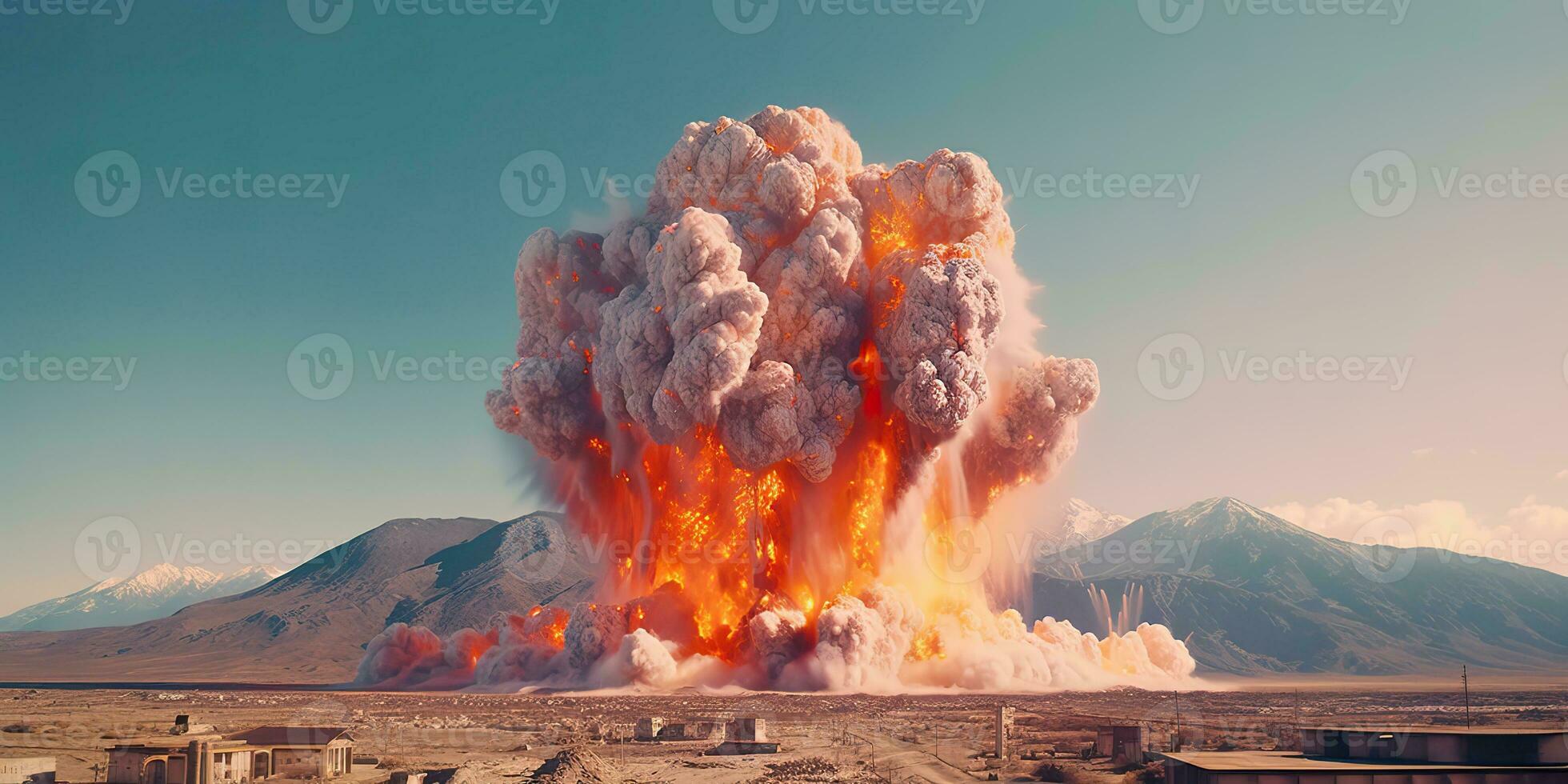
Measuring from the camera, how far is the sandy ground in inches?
2024

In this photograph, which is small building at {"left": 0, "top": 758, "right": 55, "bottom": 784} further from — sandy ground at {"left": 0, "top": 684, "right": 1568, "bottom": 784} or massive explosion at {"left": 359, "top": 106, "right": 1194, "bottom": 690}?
massive explosion at {"left": 359, "top": 106, "right": 1194, "bottom": 690}

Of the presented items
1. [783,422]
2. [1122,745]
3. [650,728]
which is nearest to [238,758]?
[650,728]

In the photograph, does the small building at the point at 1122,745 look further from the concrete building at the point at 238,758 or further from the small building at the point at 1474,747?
the concrete building at the point at 238,758

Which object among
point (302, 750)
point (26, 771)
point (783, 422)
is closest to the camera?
point (26, 771)

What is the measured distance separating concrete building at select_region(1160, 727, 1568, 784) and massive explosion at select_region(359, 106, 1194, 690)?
126ft

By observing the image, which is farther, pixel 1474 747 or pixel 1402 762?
pixel 1474 747

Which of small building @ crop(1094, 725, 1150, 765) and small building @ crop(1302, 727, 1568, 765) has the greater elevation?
small building @ crop(1302, 727, 1568, 765)

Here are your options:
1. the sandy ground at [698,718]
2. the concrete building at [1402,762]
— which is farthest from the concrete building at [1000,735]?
the concrete building at [1402,762]

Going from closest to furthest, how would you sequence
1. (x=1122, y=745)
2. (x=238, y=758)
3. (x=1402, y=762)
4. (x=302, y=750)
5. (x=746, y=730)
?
(x=1402, y=762), (x=238, y=758), (x=302, y=750), (x=1122, y=745), (x=746, y=730)

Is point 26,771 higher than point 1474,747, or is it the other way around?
point 1474,747

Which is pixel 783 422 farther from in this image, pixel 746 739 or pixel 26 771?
pixel 26 771

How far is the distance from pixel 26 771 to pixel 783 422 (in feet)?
143

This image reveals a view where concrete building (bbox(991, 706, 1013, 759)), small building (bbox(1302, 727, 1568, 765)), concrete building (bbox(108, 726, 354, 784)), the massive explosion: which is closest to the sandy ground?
concrete building (bbox(991, 706, 1013, 759))

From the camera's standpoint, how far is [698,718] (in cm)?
6588
